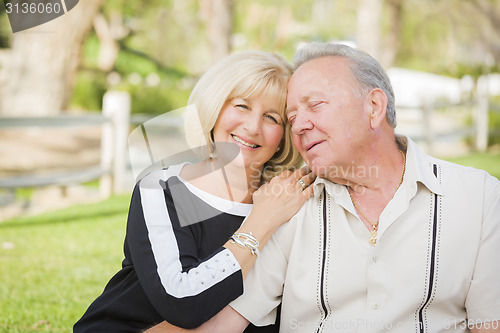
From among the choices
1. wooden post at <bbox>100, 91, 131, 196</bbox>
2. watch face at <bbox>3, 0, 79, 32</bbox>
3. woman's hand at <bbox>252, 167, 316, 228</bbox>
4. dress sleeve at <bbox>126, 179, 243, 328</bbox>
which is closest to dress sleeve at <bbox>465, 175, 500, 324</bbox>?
woman's hand at <bbox>252, 167, 316, 228</bbox>

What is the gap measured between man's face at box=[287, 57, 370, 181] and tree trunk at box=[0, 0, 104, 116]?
262 inches

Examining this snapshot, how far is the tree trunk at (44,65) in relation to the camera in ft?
26.5

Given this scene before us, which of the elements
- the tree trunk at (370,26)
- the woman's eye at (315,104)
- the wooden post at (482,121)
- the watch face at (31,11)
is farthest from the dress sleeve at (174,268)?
the tree trunk at (370,26)

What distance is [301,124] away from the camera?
2.10 m

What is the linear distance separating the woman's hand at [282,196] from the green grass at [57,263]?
148 cm

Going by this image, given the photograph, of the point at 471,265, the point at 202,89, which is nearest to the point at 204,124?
the point at 202,89

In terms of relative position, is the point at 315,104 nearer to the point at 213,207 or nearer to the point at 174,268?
the point at 213,207

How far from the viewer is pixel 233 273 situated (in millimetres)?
1948

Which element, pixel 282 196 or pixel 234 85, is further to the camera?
pixel 234 85

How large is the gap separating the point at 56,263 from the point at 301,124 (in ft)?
9.55

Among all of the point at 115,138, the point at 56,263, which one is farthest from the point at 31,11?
the point at 115,138

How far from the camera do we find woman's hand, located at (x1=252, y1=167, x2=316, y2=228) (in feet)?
6.93

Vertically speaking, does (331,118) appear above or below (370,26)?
above

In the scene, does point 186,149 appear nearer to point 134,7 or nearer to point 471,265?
point 471,265
